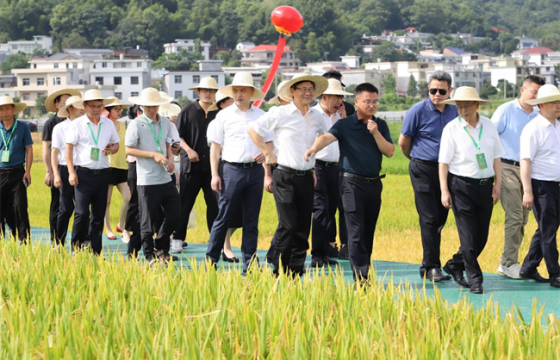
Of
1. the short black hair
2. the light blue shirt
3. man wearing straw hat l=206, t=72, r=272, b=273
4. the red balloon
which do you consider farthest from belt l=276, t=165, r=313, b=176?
the red balloon

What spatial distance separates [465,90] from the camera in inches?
261

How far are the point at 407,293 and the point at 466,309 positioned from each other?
440 millimetres

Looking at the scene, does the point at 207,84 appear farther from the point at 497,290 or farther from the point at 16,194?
the point at 497,290

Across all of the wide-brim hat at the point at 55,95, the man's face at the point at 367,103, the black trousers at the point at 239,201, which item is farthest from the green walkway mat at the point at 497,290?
the wide-brim hat at the point at 55,95

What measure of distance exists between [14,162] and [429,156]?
390 cm

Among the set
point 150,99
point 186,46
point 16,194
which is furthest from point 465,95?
point 186,46

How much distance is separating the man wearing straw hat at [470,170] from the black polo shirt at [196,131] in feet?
8.75

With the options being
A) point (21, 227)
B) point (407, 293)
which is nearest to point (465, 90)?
point (407, 293)

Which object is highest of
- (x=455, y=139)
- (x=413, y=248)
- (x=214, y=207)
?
(x=455, y=139)

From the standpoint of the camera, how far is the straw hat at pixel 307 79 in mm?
6777

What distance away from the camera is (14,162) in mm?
8602

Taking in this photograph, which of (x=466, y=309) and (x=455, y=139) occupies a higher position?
(x=455, y=139)

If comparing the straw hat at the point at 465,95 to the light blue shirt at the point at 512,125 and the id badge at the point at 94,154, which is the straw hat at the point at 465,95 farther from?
the id badge at the point at 94,154

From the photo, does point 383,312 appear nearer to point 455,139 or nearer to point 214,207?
point 455,139
